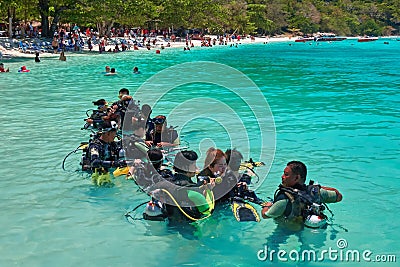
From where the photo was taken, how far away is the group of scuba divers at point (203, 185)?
269 inches

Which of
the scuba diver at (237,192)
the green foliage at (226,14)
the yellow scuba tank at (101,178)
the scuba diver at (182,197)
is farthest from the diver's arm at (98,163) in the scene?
the green foliage at (226,14)

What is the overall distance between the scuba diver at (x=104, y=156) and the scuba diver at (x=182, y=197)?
77.2 inches

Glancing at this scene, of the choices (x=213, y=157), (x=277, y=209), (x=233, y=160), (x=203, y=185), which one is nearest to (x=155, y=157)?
(x=213, y=157)

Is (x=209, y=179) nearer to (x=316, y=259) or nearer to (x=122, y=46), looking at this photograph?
(x=316, y=259)

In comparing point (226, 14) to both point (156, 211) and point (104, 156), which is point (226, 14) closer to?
point (104, 156)

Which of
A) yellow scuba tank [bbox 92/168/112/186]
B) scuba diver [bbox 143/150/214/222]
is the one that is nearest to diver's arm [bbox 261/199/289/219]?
scuba diver [bbox 143/150/214/222]

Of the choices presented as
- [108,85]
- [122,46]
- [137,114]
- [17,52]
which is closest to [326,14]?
[122,46]

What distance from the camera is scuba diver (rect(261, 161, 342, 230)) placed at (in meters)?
6.70

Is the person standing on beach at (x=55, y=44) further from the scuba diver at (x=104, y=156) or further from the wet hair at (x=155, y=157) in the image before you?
the wet hair at (x=155, y=157)

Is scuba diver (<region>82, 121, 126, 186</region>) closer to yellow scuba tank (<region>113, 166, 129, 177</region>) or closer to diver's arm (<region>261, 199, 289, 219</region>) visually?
yellow scuba tank (<region>113, 166, 129, 177</region>)

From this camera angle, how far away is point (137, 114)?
38.5 ft

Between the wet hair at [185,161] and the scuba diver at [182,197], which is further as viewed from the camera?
the wet hair at [185,161]

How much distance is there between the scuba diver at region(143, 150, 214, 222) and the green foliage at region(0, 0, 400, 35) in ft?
128

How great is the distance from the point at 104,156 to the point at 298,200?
4.17 m
